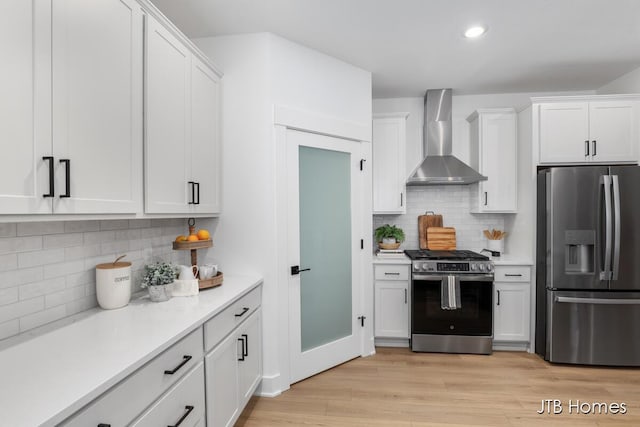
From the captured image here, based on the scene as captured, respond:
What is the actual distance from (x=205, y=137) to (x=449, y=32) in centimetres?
201

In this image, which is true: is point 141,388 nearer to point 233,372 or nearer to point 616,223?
point 233,372

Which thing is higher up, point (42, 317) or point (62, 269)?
point (62, 269)

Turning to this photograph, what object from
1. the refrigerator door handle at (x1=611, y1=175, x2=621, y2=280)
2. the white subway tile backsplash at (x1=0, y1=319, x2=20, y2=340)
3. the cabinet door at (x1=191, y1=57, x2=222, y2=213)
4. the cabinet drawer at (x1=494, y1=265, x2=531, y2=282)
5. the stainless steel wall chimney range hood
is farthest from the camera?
the stainless steel wall chimney range hood

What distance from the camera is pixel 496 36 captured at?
2.70 meters

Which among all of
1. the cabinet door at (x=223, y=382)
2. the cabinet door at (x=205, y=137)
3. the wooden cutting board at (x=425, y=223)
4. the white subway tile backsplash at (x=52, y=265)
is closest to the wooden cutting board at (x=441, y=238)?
the wooden cutting board at (x=425, y=223)

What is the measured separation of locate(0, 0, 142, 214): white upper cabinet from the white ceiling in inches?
38.3

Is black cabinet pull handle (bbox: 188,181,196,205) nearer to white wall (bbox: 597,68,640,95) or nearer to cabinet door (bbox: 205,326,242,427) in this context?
cabinet door (bbox: 205,326,242,427)

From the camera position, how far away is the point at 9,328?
1.36 m

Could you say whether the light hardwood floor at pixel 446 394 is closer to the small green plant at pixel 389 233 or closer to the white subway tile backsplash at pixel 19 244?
the small green plant at pixel 389 233

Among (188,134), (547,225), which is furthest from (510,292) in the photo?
(188,134)

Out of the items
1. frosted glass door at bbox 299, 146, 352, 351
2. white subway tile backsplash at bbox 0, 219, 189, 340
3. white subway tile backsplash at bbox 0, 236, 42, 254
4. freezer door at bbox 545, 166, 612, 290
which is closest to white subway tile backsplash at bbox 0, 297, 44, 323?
white subway tile backsplash at bbox 0, 219, 189, 340

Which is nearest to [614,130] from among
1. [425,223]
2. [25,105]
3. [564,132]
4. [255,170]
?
[564,132]

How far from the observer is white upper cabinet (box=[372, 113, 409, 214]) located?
3818mm

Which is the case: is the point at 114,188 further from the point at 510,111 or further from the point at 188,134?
the point at 510,111
